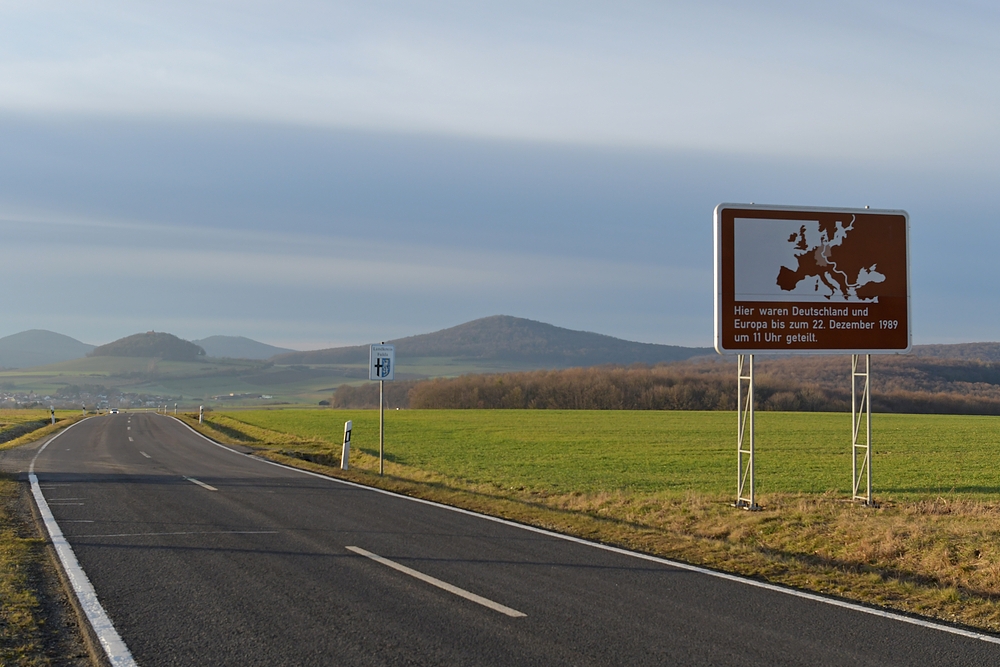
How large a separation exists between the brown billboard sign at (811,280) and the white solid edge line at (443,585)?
725cm

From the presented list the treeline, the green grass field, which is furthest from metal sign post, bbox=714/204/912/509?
the treeline

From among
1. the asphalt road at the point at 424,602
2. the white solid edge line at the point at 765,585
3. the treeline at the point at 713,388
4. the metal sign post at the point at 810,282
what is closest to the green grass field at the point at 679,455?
the metal sign post at the point at 810,282

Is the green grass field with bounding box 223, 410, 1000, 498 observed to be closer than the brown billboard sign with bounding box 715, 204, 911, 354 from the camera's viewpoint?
No

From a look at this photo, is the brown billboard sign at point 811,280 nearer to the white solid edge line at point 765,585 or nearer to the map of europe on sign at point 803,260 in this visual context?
the map of europe on sign at point 803,260

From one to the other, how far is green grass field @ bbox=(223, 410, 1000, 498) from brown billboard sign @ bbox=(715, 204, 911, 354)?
199 inches

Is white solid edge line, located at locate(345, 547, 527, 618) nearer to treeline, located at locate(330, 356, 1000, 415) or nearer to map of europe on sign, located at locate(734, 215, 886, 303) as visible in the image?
map of europe on sign, located at locate(734, 215, 886, 303)

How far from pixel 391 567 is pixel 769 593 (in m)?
3.95

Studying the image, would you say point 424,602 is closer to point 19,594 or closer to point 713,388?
point 19,594

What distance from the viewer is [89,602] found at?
707 centimetres

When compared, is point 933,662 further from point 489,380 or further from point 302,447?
point 489,380

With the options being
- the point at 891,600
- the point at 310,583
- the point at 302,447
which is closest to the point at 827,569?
the point at 891,600

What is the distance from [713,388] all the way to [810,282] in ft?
249

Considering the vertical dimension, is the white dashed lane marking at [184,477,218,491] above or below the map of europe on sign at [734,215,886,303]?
below

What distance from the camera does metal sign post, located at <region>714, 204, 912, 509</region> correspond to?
13.7 metres
